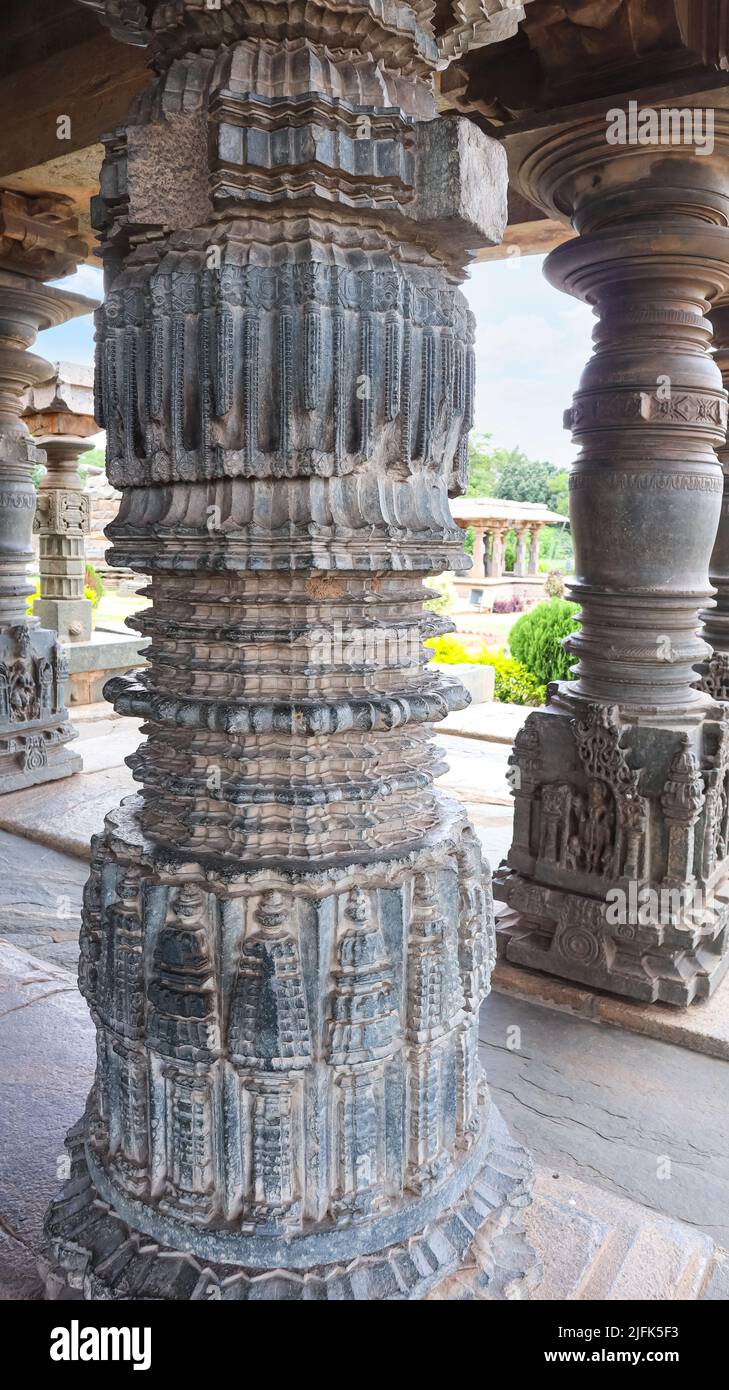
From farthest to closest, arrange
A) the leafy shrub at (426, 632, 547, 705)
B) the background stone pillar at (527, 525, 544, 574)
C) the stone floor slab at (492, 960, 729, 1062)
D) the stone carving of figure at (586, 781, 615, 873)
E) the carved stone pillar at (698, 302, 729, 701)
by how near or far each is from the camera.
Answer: the background stone pillar at (527, 525, 544, 574), the leafy shrub at (426, 632, 547, 705), the carved stone pillar at (698, 302, 729, 701), the stone carving of figure at (586, 781, 615, 873), the stone floor slab at (492, 960, 729, 1062)

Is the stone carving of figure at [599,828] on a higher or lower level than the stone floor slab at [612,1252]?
Result: higher

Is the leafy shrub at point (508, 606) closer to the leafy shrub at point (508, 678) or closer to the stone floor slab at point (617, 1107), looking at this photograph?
the leafy shrub at point (508, 678)

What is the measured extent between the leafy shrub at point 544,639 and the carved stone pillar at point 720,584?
704 centimetres

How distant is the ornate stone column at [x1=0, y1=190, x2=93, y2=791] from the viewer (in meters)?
Answer: 5.53

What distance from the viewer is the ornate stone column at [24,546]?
5527mm

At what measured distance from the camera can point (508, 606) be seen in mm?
A: 23422

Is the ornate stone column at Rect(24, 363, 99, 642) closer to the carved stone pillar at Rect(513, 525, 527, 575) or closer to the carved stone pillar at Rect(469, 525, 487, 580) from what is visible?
the carved stone pillar at Rect(469, 525, 487, 580)

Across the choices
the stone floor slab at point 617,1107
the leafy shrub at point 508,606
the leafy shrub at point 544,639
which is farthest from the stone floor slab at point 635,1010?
the leafy shrub at point 508,606

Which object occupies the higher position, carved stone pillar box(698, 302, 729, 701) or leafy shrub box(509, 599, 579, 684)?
carved stone pillar box(698, 302, 729, 701)

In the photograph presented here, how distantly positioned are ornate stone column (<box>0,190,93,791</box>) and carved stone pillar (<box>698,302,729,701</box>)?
3.58m

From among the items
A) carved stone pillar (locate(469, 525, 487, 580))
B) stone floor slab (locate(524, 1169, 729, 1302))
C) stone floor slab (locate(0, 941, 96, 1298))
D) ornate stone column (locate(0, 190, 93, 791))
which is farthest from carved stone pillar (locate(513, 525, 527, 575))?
stone floor slab (locate(524, 1169, 729, 1302))

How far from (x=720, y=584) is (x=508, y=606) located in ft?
63.1

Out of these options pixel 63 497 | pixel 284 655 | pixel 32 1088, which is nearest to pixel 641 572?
pixel 284 655

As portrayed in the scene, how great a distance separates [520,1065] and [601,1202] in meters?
1.14
